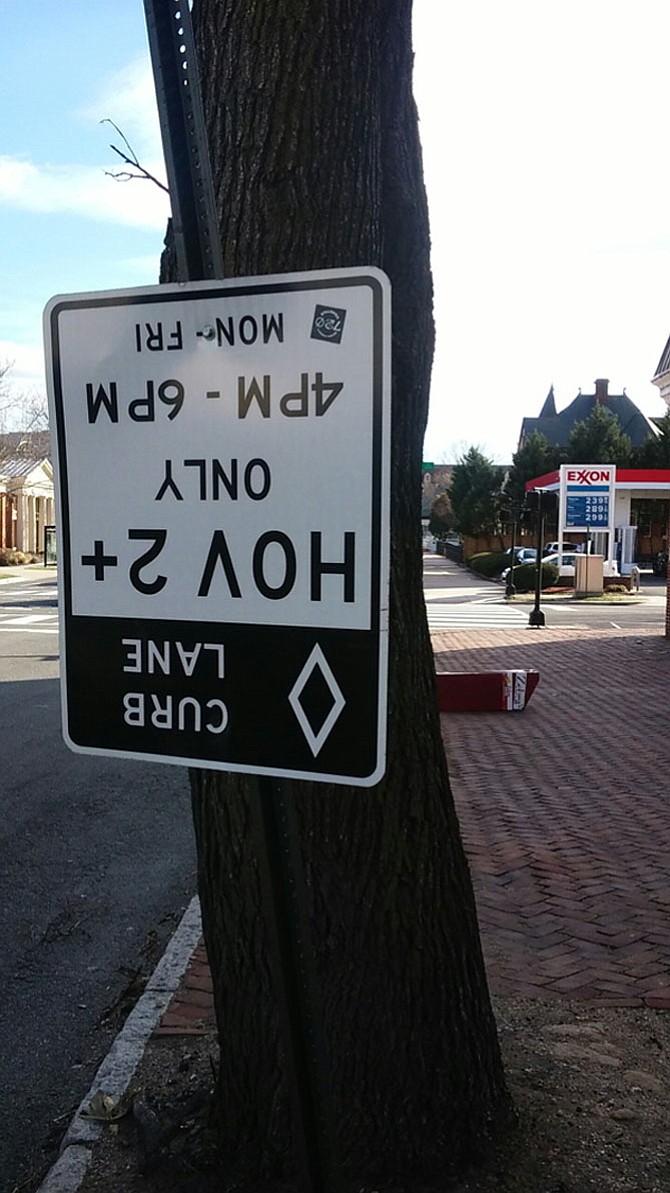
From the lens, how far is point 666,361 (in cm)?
5528

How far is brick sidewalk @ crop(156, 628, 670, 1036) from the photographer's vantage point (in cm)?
477

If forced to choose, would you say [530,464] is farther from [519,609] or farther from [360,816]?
[360,816]

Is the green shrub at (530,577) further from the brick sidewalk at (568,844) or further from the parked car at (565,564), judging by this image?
the brick sidewalk at (568,844)

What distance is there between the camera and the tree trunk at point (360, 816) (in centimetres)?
288

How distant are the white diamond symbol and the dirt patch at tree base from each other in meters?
1.57

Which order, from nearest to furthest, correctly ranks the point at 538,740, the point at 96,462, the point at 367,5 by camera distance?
the point at 96,462 → the point at 367,5 → the point at 538,740

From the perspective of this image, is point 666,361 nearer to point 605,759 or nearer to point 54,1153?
point 605,759

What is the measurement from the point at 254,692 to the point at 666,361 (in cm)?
5649

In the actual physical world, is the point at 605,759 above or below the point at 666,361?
below

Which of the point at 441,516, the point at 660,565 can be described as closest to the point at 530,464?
the point at 660,565

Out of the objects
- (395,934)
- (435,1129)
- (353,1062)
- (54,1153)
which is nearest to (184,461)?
(395,934)

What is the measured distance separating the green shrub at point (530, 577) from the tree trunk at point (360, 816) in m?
36.4

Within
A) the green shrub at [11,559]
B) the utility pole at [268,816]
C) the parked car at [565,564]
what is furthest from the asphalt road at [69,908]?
the green shrub at [11,559]

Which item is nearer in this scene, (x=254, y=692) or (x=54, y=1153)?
(x=254, y=692)
